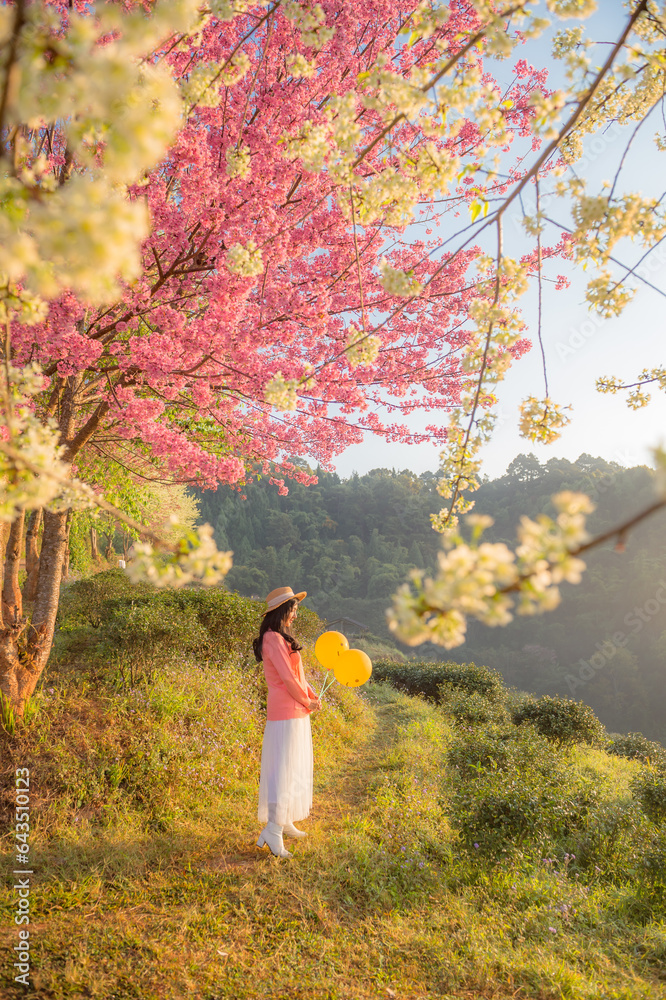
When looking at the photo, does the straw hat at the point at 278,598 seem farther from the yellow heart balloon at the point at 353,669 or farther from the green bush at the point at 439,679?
the green bush at the point at 439,679

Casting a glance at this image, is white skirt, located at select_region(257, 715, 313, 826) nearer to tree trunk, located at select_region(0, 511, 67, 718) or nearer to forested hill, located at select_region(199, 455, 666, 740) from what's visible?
tree trunk, located at select_region(0, 511, 67, 718)

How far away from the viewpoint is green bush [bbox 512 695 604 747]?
364 inches

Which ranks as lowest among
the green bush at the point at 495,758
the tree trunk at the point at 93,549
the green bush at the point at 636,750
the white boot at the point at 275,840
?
the green bush at the point at 636,750

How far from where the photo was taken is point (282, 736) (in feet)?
13.1

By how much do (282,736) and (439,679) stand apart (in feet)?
31.3

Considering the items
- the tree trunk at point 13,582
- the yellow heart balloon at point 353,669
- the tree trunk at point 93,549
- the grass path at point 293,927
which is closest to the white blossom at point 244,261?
the tree trunk at point 13,582

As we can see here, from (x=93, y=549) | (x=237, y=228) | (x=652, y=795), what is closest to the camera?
(x=237, y=228)

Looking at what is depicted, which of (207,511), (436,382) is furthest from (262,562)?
(436,382)

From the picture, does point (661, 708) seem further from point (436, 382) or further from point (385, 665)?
point (436, 382)

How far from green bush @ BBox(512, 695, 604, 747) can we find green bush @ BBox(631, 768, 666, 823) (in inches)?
148

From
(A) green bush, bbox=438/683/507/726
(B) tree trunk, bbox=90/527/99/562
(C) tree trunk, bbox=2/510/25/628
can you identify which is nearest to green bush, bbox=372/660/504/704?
(A) green bush, bbox=438/683/507/726

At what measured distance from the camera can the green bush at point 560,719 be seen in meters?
9.24

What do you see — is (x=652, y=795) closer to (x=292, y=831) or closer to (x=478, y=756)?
(x=478, y=756)

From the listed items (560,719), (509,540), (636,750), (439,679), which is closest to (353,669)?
(560,719)
